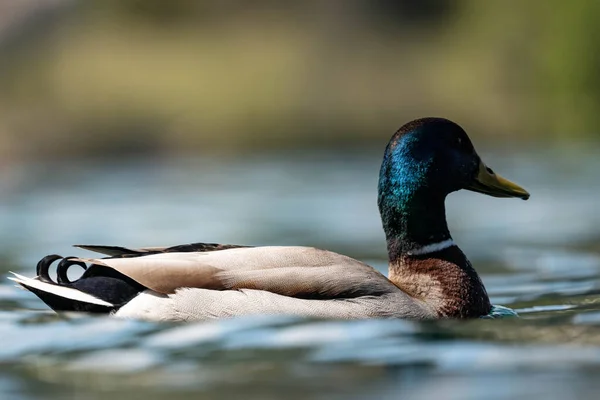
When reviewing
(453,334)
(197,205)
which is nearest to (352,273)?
(453,334)

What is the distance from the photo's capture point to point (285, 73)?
93.8 feet

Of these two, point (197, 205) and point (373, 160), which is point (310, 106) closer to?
point (373, 160)

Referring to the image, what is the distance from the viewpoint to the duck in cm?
672

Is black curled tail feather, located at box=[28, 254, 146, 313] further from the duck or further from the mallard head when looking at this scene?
the mallard head

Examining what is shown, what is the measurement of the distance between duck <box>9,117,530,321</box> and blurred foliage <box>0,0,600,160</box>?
16619 millimetres

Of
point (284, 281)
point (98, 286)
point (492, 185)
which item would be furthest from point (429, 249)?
point (98, 286)

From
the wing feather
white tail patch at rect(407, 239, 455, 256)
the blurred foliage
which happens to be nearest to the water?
the wing feather

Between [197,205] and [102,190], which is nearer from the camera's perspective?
[197,205]

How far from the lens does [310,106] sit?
26.6 m

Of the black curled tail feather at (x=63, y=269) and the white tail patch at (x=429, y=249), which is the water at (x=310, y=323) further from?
the white tail patch at (x=429, y=249)

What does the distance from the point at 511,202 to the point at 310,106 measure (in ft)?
34.9

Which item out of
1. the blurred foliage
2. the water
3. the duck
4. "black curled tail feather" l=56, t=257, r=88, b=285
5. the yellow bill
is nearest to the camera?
the water

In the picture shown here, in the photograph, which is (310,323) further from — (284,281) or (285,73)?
(285,73)

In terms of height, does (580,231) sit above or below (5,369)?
above
